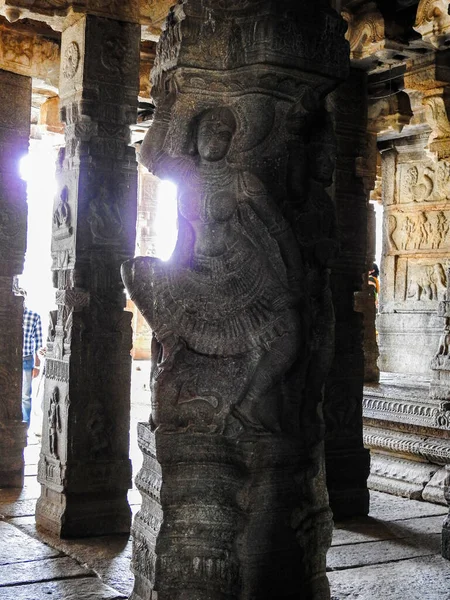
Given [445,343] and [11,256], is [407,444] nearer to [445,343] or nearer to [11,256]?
[445,343]

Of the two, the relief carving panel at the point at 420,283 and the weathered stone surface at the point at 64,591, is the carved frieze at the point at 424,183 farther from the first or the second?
→ the weathered stone surface at the point at 64,591

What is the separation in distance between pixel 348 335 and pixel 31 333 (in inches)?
160

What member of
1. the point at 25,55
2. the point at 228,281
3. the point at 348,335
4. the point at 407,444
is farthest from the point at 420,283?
the point at 228,281

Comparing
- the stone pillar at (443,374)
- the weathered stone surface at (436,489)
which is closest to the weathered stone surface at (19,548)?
the weathered stone surface at (436,489)

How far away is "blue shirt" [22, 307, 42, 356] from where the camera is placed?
8898mm

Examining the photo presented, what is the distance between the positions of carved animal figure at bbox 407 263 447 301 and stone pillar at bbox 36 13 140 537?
282 inches

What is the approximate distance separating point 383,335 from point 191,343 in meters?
9.38

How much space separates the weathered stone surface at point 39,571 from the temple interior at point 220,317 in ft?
0.07

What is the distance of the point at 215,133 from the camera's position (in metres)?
3.72

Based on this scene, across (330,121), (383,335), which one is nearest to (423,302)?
(383,335)

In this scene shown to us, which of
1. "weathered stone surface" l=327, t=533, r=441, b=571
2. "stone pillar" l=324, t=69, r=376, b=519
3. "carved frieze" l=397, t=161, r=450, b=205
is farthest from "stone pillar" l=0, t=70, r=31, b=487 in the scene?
"carved frieze" l=397, t=161, r=450, b=205

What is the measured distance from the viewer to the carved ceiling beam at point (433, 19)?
660 cm

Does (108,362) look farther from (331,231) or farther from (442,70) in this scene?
(442,70)

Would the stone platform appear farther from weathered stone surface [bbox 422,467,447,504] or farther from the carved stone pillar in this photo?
the carved stone pillar
